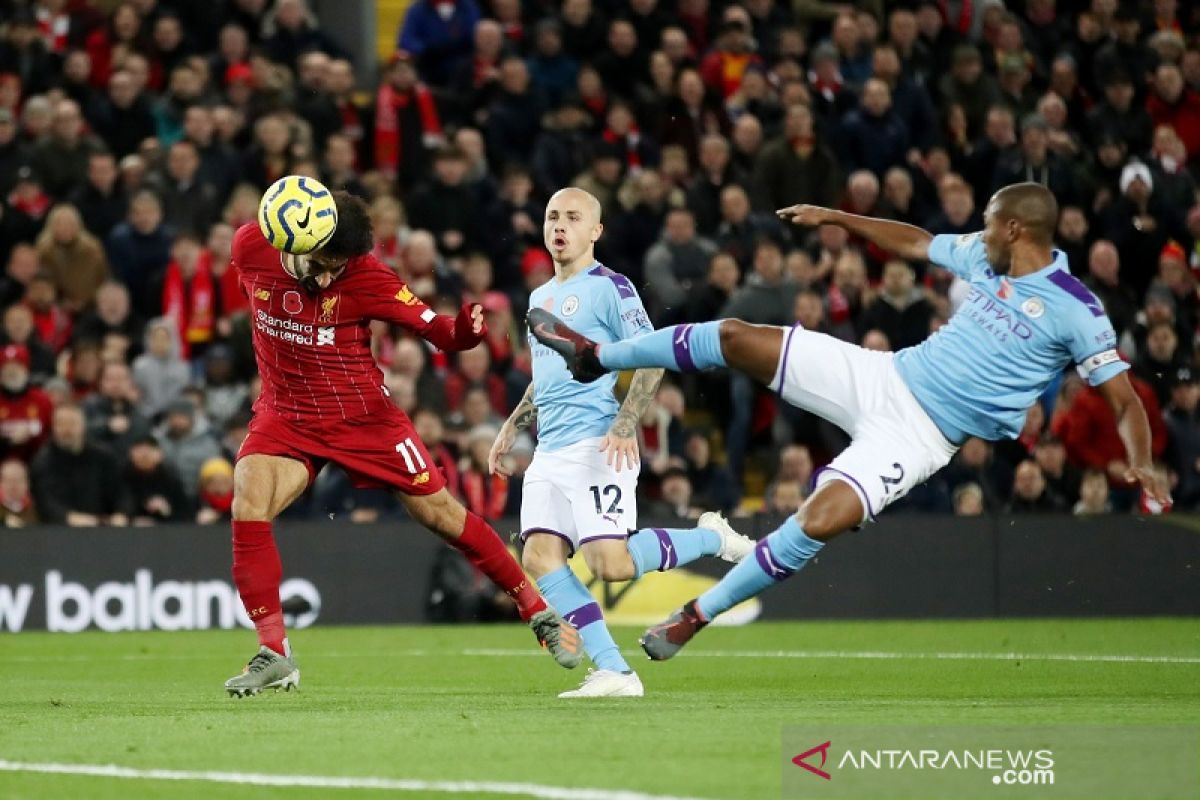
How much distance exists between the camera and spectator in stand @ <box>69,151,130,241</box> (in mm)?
18875

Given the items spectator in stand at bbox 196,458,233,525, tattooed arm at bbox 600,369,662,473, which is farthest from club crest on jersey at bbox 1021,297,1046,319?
spectator in stand at bbox 196,458,233,525

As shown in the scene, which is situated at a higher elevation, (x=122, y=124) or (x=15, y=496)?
(x=122, y=124)

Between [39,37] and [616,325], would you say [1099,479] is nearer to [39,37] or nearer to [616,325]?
[616,325]

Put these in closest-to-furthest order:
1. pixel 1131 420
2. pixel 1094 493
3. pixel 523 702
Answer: pixel 1131 420 < pixel 523 702 < pixel 1094 493

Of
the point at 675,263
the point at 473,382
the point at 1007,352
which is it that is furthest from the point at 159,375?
the point at 1007,352

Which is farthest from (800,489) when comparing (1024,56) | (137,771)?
(137,771)

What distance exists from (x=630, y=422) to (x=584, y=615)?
0.99 m

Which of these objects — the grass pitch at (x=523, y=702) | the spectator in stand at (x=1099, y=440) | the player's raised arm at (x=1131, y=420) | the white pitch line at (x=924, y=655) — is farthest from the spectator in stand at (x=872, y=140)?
the player's raised arm at (x=1131, y=420)

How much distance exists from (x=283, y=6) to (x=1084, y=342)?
42.9 ft

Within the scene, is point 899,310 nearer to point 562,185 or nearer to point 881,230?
point 562,185

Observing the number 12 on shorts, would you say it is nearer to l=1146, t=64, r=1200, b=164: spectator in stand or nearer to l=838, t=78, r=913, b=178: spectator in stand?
l=838, t=78, r=913, b=178: spectator in stand

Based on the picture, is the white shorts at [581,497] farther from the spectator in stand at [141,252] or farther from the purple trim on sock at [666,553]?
the spectator in stand at [141,252]

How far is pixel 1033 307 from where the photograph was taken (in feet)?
30.3

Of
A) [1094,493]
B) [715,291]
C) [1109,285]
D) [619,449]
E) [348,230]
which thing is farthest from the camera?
[1109,285]
